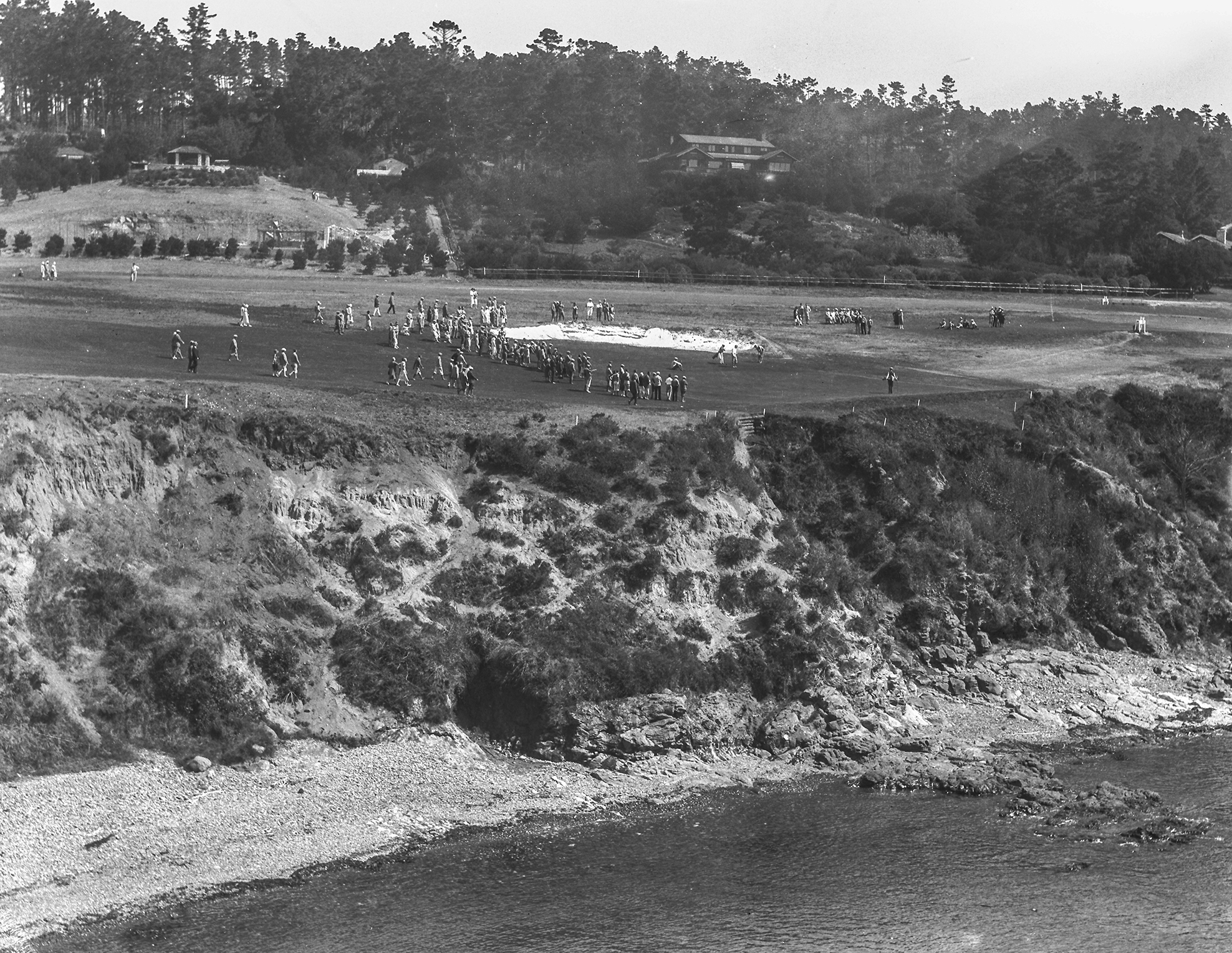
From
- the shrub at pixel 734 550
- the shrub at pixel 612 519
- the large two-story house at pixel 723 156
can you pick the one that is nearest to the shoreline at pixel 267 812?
the shrub at pixel 734 550

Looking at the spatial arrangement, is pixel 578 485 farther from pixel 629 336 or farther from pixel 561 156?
pixel 561 156

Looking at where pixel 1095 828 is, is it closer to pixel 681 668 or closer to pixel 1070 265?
pixel 681 668

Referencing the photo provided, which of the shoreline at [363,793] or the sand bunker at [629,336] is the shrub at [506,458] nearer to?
the shoreline at [363,793]

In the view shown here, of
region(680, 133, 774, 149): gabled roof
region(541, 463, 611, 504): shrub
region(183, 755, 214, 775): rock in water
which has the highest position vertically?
region(680, 133, 774, 149): gabled roof

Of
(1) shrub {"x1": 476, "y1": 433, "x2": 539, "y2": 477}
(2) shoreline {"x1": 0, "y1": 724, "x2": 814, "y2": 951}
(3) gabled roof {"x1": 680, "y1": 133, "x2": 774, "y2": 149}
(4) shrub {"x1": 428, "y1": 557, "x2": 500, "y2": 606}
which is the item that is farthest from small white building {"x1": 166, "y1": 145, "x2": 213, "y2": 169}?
(2) shoreline {"x1": 0, "y1": 724, "x2": 814, "y2": 951}

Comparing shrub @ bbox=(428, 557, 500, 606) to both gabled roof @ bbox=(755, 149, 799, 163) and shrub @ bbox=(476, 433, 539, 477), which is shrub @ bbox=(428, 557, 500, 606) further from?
gabled roof @ bbox=(755, 149, 799, 163)

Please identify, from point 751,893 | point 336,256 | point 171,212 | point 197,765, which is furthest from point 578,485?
point 171,212
